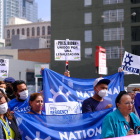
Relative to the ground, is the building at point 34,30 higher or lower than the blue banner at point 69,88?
higher

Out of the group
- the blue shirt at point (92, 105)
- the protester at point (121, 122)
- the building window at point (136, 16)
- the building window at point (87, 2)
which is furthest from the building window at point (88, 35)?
the protester at point (121, 122)

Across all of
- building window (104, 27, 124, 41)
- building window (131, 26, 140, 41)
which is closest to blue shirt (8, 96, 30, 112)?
building window (104, 27, 124, 41)

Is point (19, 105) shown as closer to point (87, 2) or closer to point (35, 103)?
point (35, 103)

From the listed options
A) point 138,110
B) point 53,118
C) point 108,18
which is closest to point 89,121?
point 53,118

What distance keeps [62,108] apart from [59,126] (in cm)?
218

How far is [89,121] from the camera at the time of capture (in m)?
4.39

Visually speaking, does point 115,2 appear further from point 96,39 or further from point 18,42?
point 18,42

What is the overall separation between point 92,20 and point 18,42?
4328 centimetres

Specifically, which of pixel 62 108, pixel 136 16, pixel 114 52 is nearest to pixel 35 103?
pixel 62 108

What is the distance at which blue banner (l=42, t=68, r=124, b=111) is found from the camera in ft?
21.3

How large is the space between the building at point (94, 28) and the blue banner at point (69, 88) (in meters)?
37.7

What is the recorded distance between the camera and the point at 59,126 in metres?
4.18

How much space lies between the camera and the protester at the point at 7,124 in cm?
353

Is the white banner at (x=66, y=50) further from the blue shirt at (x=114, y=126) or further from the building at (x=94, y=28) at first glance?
the building at (x=94, y=28)
